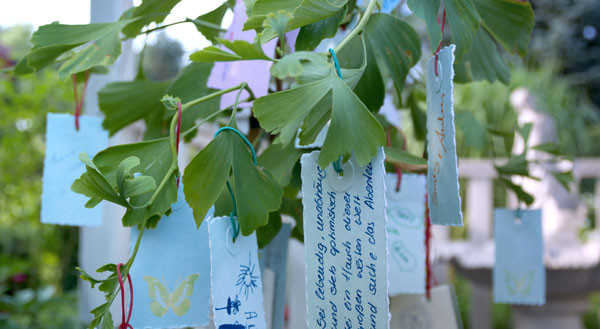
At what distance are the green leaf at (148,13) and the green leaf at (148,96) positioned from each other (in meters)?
0.08

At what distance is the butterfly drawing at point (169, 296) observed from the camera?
41 centimetres

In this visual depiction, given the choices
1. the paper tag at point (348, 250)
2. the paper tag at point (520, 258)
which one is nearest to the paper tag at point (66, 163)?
the paper tag at point (348, 250)

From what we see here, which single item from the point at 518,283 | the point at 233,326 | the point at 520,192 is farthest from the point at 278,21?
the point at 518,283

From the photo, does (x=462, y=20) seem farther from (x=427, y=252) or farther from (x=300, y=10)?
(x=427, y=252)

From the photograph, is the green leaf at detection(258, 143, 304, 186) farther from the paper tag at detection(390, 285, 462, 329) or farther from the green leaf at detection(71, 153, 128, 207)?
the paper tag at detection(390, 285, 462, 329)

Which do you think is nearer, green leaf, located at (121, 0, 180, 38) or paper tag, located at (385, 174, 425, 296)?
green leaf, located at (121, 0, 180, 38)

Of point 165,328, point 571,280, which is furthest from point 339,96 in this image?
point 571,280

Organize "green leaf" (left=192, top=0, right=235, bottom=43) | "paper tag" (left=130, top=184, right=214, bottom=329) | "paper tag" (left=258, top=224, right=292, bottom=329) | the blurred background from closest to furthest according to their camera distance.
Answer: "paper tag" (left=130, top=184, right=214, bottom=329) → "green leaf" (left=192, top=0, right=235, bottom=43) → "paper tag" (left=258, top=224, right=292, bottom=329) → the blurred background

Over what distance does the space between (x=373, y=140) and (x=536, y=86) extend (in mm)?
3254

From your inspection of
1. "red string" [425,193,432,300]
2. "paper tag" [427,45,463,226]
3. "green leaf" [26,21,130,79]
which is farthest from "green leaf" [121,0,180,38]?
"red string" [425,193,432,300]

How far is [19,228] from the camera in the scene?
83.2 inches

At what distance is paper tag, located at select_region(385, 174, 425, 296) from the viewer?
566mm

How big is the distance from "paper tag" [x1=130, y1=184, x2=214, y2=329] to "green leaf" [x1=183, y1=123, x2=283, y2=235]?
0.05 metres

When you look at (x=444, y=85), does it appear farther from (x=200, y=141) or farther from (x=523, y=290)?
(x=200, y=141)
